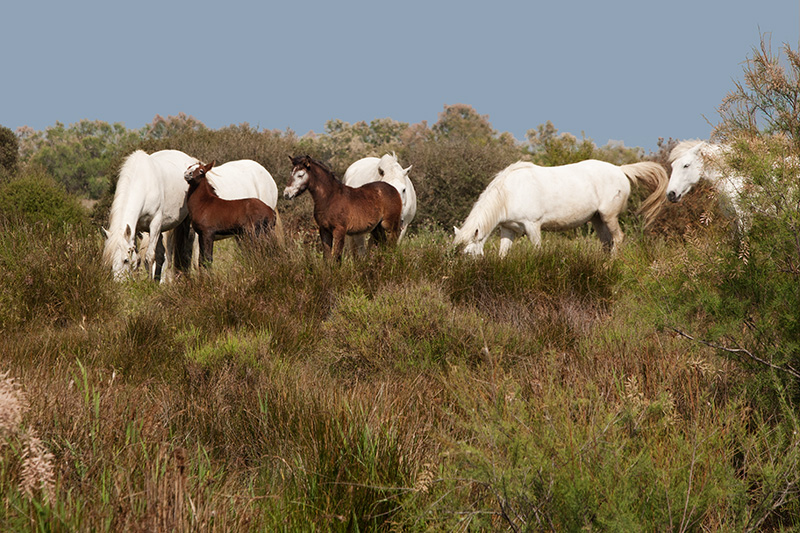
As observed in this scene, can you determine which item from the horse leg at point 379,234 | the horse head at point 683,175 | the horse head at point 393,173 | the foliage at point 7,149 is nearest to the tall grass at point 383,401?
the horse leg at point 379,234

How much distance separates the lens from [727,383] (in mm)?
4129

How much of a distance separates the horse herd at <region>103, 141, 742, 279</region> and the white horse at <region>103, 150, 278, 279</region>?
0.02 meters

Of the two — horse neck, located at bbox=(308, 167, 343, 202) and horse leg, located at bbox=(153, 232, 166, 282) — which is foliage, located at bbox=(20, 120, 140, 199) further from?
horse neck, located at bbox=(308, 167, 343, 202)

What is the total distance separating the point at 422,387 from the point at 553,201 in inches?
272

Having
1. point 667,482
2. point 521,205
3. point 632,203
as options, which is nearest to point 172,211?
point 521,205

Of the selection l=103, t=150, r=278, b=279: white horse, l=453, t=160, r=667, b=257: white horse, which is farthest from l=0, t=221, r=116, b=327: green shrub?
l=453, t=160, r=667, b=257: white horse

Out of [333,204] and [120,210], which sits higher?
[333,204]

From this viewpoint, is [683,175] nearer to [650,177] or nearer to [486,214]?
[650,177]

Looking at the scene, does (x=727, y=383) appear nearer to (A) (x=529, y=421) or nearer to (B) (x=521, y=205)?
(A) (x=529, y=421)

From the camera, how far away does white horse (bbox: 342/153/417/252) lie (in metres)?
9.95

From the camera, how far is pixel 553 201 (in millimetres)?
10891

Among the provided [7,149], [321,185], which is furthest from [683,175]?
[7,149]

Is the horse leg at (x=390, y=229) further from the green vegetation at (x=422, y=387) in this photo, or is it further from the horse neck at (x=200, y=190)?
the horse neck at (x=200, y=190)

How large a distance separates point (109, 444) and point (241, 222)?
591cm
